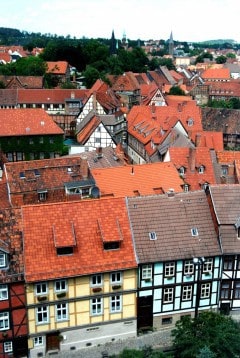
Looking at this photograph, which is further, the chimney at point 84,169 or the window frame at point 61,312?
the chimney at point 84,169

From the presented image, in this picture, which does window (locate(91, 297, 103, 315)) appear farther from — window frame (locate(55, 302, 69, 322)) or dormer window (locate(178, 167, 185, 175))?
dormer window (locate(178, 167, 185, 175))

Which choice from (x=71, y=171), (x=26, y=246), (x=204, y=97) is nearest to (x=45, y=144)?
(x=71, y=171)

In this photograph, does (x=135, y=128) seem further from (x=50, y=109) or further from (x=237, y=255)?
(x=237, y=255)

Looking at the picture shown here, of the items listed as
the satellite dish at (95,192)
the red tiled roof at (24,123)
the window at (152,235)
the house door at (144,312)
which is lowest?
the house door at (144,312)

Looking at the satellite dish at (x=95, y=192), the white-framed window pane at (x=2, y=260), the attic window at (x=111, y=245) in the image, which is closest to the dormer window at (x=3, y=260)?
the white-framed window pane at (x=2, y=260)

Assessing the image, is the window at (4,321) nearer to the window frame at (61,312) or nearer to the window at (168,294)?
the window frame at (61,312)

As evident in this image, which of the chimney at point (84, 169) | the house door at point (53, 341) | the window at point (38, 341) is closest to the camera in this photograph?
the window at point (38, 341)

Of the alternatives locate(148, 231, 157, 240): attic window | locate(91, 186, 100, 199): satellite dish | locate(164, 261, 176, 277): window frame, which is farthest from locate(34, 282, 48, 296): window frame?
locate(91, 186, 100, 199): satellite dish
